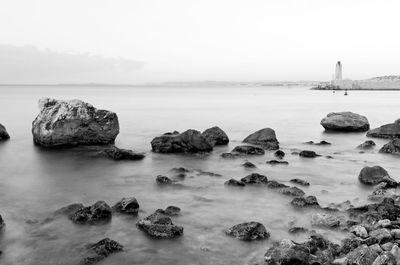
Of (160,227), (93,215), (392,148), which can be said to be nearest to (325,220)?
(160,227)

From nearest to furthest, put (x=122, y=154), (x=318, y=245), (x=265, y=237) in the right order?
(x=318, y=245) → (x=265, y=237) → (x=122, y=154)

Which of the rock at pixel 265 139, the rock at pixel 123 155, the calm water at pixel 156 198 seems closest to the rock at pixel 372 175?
the calm water at pixel 156 198

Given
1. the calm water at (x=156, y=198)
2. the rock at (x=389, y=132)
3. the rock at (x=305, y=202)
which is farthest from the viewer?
the rock at (x=389, y=132)

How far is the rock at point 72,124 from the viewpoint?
2244cm

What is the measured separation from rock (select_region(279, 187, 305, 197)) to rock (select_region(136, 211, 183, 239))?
182 inches

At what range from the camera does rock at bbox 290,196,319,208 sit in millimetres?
11883

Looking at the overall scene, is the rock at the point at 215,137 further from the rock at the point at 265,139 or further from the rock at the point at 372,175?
the rock at the point at 372,175

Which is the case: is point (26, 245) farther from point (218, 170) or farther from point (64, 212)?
point (218, 170)

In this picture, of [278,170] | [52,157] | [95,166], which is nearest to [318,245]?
[278,170]

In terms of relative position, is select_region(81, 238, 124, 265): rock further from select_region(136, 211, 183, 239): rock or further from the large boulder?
the large boulder

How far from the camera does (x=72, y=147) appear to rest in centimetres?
2234

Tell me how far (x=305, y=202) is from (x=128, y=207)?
5.18 m

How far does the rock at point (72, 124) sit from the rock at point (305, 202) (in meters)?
14.2

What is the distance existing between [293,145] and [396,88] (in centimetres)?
19345
